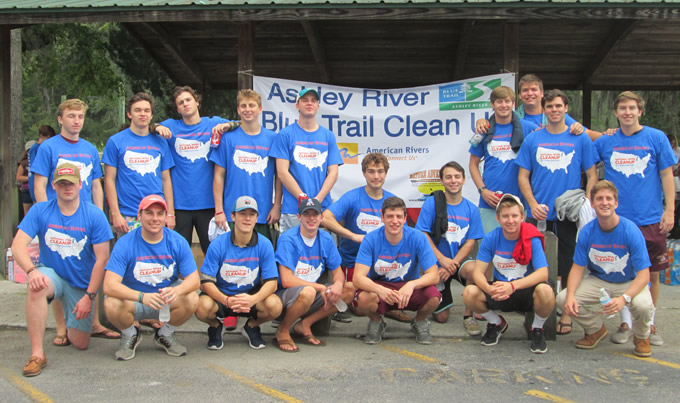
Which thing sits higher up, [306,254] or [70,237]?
[70,237]

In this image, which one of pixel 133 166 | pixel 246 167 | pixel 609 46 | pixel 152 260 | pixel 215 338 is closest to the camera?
pixel 152 260

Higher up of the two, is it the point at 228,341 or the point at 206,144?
the point at 206,144

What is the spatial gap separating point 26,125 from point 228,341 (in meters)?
34.6

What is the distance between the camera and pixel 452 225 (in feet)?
19.0

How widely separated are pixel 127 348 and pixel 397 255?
7.01ft

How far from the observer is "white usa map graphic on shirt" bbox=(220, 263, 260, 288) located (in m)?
5.08

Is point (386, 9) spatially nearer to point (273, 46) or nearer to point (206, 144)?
point (206, 144)

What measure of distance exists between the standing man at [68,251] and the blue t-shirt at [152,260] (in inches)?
9.5

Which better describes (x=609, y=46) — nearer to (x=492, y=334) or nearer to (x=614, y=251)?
(x=614, y=251)

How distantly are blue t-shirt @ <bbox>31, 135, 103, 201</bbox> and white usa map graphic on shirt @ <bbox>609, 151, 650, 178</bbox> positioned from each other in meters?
4.29

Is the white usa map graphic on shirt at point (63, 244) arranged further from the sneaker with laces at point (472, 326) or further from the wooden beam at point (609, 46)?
the wooden beam at point (609, 46)

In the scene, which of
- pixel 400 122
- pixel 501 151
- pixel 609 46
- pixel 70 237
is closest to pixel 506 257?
pixel 501 151

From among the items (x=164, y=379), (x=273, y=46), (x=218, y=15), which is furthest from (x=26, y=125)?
(x=164, y=379)

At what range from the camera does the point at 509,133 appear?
19.3 ft
